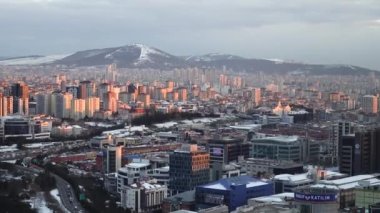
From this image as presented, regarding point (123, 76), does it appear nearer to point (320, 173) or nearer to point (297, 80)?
point (297, 80)

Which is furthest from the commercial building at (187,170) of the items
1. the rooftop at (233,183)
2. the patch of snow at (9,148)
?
the patch of snow at (9,148)

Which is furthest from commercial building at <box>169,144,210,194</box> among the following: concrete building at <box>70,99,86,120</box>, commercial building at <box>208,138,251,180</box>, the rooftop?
concrete building at <box>70,99,86,120</box>

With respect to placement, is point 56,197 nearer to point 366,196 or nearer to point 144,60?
point 366,196

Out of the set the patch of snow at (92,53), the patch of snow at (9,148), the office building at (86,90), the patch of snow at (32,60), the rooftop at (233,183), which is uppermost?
the patch of snow at (92,53)

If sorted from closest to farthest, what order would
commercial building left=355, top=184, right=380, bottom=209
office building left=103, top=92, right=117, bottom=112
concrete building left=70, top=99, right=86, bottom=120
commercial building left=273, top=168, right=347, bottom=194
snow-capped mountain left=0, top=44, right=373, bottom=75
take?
commercial building left=355, top=184, right=380, bottom=209, commercial building left=273, top=168, right=347, bottom=194, concrete building left=70, top=99, right=86, bottom=120, office building left=103, top=92, right=117, bottom=112, snow-capped mountain left=0, top=44, right=373, bottom=75

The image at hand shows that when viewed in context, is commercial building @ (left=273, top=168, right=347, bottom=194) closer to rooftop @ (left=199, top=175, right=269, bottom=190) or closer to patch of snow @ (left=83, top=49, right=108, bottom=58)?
rooftop @ (left=199, top=175, right=269, bottom=190)

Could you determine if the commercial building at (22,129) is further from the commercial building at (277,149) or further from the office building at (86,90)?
the commercial building at (277,149)

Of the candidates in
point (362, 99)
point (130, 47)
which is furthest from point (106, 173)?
point (130, 47)
